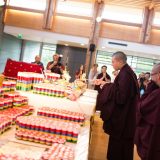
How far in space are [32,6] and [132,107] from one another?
9675mm

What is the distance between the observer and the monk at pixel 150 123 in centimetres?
325

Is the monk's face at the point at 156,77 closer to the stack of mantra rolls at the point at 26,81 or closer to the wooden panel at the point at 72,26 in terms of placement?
the stack of mantra rolls at the point at 26,81

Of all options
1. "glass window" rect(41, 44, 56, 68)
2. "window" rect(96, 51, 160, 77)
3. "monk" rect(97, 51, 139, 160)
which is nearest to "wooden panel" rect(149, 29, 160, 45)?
"window" rect(96, 51, 160, 77)

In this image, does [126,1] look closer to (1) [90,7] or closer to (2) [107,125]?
(1) [90,7]

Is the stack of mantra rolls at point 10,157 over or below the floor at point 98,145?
over

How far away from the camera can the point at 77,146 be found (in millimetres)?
2572

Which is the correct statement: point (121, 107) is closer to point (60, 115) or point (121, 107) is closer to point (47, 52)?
point (60, 115)

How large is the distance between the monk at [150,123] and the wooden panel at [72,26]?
9509 mm

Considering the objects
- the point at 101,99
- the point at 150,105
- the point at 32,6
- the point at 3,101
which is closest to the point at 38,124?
the point at 3,101

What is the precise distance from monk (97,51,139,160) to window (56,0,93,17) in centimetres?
870

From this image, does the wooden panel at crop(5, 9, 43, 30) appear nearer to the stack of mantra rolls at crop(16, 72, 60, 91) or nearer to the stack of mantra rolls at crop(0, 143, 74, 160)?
the stack of mantra rolls at crop(16, 72, 60, 91)

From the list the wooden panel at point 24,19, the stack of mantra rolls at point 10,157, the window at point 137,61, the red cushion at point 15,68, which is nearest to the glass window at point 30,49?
the wooden panel at point 24,19

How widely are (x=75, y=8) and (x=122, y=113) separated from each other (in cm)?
913

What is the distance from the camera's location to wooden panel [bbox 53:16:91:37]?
12742mm
